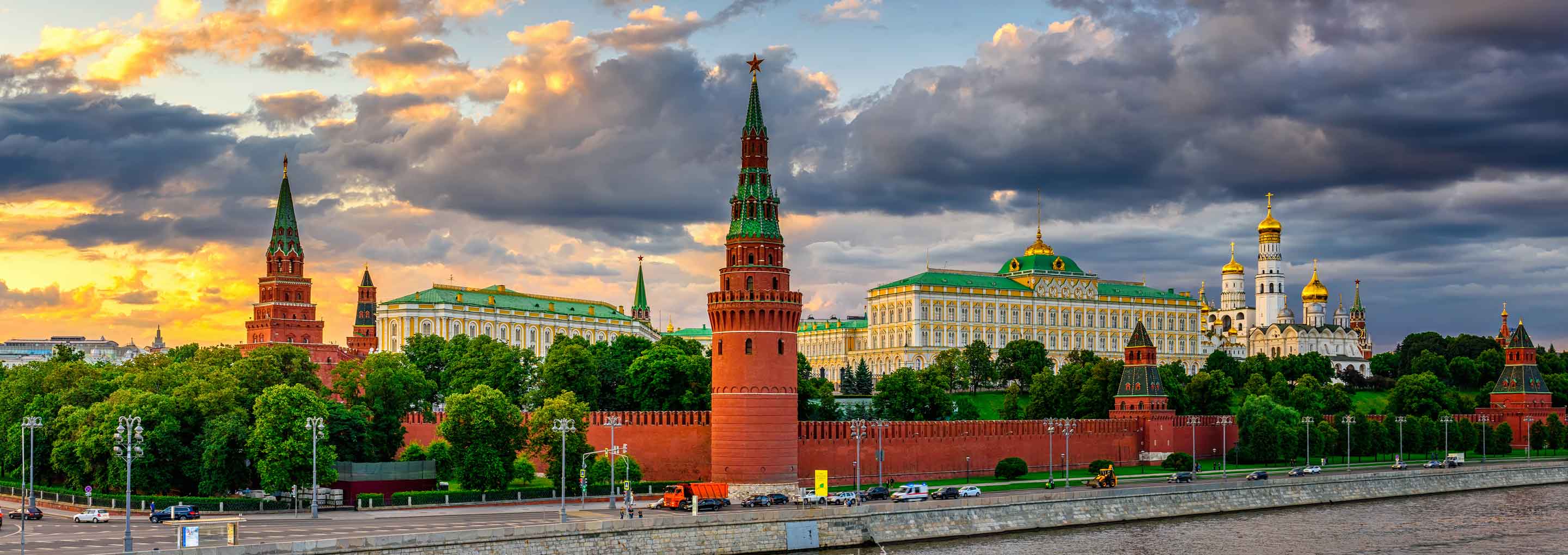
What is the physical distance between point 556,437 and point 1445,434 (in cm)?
7837

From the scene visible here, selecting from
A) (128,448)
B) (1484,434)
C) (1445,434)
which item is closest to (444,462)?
(128,448)

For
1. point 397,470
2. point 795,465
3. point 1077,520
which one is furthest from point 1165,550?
point 397,470

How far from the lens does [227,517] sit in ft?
231

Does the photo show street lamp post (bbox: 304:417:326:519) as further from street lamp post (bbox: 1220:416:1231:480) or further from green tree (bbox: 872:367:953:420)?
street lamp post (bbox: 1220:416:1231:480)

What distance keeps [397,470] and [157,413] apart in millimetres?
12851

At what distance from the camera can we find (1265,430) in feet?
373

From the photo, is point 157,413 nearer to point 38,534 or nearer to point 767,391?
point 38,534

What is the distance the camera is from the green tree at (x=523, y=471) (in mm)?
83481

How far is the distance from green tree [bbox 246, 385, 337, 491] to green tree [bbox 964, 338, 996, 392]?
97256mm

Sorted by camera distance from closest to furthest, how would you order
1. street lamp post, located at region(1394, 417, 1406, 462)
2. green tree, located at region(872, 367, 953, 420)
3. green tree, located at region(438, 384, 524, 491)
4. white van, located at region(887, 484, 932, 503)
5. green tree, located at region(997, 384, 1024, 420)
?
white van, located at region(887, 484, 932, 503), green tree, located at region(438, 384, 524, 491), street lamp post, located at region(1394, 417, 1406, 462), green tree, located at region(872, 367, 953, 420), green tree, located at region(997, 384, 1024, 420)

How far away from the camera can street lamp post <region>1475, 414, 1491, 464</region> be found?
415ft

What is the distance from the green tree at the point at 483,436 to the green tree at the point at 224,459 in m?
10.3

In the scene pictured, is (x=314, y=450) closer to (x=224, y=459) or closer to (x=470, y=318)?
(x=224, y=459)

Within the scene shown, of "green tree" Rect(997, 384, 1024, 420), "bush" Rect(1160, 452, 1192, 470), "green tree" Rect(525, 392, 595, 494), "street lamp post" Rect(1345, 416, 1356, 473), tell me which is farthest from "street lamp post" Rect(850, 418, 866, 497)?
"green tree" Rect(997, 384, 1024, 420)
